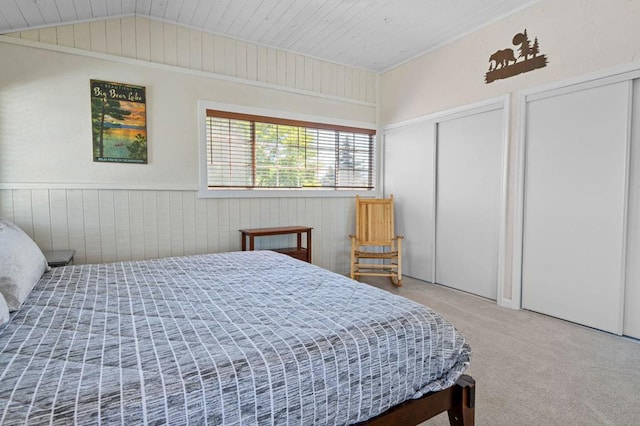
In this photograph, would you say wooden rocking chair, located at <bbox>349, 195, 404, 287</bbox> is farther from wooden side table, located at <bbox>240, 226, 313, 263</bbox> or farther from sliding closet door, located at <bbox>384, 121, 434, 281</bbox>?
wooden side table, located at <bbox>240, 226, 313, 263</bbox>

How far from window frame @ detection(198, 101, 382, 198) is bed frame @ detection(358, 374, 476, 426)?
2877 mm

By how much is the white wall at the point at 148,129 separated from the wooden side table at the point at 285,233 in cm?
14

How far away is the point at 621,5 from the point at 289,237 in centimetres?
351

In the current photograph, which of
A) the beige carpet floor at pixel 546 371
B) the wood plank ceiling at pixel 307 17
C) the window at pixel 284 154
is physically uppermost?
the wood plank ceiling at pixel 307 17

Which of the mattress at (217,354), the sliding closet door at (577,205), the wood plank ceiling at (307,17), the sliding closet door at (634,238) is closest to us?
the mattress at (217,354)

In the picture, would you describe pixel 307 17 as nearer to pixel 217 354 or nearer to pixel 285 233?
pixel 285 233

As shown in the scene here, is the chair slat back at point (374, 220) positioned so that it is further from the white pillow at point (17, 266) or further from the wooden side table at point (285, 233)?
the white pillow at point (17, 266)

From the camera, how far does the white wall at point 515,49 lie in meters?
2.53

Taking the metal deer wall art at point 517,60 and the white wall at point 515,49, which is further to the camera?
the metal deer wall art at point 517,60

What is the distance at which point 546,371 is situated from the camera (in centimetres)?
207

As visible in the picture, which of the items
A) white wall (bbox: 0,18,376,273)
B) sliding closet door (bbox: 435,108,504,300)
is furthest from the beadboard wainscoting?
sliding closet door (bbox: 435,108,504,300)

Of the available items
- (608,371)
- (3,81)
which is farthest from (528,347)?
(3,81)

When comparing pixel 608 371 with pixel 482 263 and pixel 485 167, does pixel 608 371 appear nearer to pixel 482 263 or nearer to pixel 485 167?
pixel 482 263

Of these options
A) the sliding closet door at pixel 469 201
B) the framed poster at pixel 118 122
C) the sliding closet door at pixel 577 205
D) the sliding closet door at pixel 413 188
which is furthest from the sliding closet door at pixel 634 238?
the framed poster at pixel 118 122
